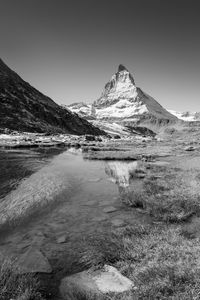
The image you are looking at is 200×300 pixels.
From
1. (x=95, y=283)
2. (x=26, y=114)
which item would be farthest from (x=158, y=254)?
(x=26, y=114)

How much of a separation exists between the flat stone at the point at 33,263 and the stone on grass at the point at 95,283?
0.89m

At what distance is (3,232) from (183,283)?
7.22 meters

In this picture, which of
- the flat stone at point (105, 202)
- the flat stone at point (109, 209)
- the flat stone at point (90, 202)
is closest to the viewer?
the flat stone at point (109, 209)

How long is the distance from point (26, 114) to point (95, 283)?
125m

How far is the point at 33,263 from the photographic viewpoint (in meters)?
7.43

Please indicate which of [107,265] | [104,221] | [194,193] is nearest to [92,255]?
[107,265]

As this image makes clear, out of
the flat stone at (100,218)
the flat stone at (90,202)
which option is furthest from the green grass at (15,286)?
the flat stone at (90,202)

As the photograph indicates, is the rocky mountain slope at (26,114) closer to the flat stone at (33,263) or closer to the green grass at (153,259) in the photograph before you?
the flat stone at (33,263)

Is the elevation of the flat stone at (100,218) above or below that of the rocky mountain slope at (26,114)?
below

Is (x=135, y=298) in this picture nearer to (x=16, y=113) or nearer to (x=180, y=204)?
(x=180, y=204)

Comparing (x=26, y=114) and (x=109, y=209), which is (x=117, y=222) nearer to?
Answer: (x=109, y=209)

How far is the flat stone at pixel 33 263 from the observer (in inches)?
277

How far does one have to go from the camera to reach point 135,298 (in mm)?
5184

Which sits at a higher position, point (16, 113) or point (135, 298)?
point (16, 113)
